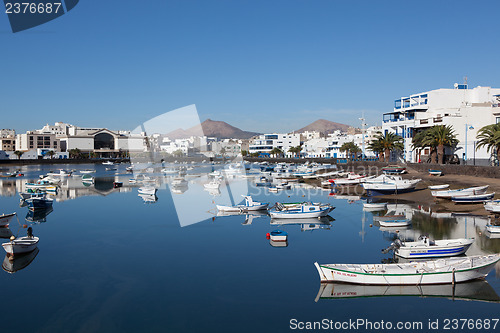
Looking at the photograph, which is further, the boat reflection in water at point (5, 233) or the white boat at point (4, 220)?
the white boat at point (4, 220)

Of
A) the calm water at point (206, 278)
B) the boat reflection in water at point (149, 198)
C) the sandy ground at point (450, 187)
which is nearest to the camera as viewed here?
the calm water at point (206, 278)

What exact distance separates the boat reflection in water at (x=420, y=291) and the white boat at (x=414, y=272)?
0.23 metres

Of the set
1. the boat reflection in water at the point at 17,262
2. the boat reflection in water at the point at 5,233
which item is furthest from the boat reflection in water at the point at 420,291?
the boat reflection in water at the point at 5,233

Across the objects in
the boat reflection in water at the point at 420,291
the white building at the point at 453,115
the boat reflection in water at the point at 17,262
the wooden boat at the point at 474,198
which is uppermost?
the white building at the point at 453,115

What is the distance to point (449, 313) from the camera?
1736 cm

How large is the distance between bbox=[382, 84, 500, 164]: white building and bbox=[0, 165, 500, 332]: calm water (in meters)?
35.7

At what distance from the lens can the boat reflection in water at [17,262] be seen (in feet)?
78.8

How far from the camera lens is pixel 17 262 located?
82.3 feet

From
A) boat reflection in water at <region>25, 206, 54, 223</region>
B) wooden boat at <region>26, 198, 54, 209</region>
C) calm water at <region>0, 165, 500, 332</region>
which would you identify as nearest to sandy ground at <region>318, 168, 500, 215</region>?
calm water at <region>0, 165, 500, 332</region>

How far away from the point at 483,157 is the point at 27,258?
62.9 m

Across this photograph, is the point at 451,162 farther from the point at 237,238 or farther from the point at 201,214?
the point at 237,238

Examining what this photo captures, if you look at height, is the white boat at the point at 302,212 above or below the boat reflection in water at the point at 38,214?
above

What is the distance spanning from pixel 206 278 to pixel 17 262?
482 inches

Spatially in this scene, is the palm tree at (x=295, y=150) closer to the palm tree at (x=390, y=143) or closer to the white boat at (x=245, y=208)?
the palm tree at (x=390, y=143)
